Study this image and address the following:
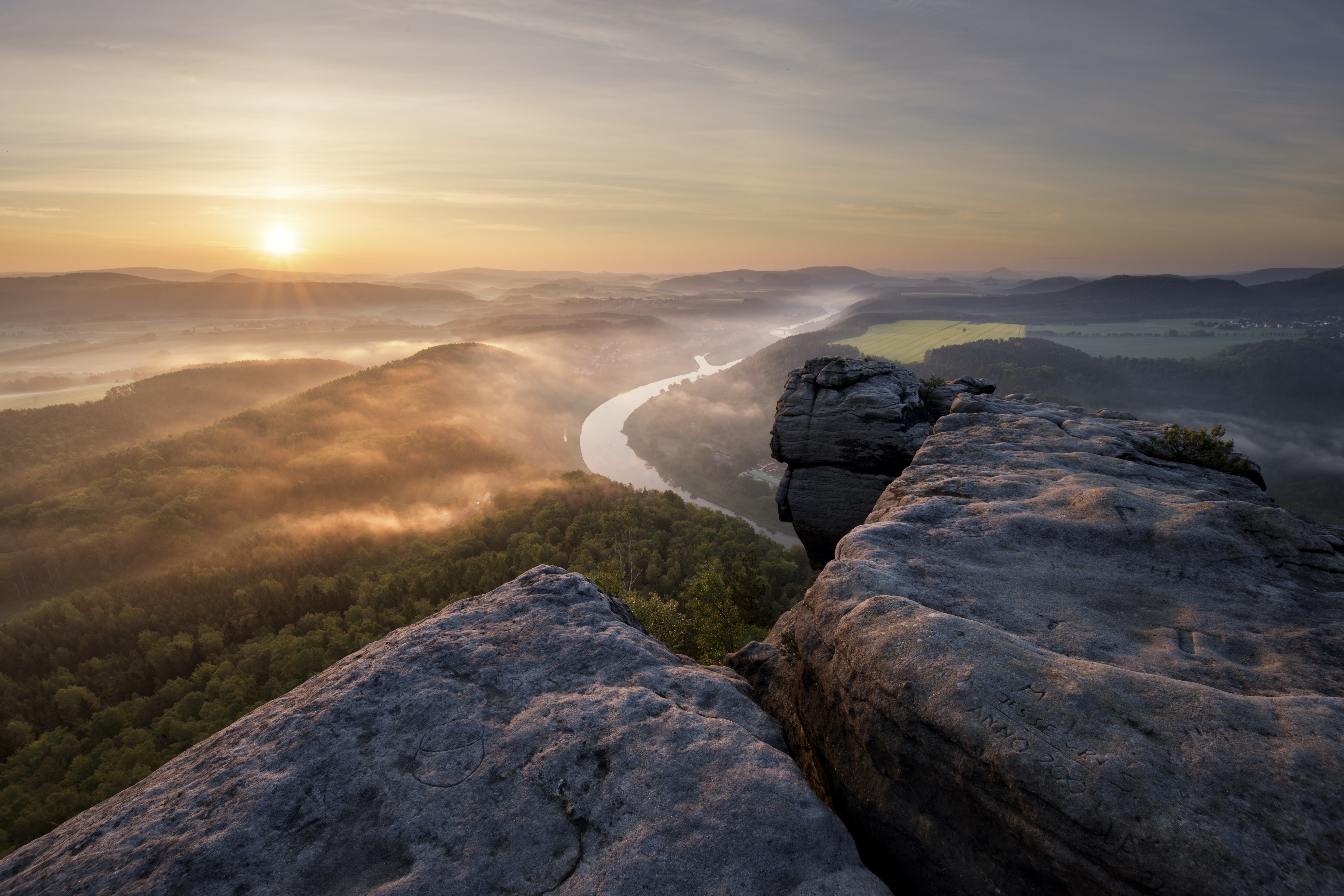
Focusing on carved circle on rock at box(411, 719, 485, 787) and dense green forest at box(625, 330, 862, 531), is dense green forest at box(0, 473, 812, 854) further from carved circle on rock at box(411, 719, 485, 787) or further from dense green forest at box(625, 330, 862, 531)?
dense green forest at box(625, 330, 862, 531)

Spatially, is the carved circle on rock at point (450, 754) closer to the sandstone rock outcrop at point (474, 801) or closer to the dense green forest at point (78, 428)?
the sandstone rock outcrop at point (474, 801)

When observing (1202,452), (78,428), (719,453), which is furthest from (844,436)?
(78,428)

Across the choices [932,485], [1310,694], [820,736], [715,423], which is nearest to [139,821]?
[820,736]

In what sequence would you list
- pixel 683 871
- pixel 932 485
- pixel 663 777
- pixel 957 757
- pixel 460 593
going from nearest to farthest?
pixel 683 871 < pixel 957 757 < pixel 663 777 < pixel 932 485 < pixel 460 593

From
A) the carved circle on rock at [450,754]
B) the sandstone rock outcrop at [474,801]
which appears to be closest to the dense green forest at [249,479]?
the sandstone rock outcrop at [474,801]

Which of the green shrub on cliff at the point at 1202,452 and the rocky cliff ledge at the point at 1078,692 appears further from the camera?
the green shrub on cliff at the point at 1202,452

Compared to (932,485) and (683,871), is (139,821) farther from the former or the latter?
(932,485)
